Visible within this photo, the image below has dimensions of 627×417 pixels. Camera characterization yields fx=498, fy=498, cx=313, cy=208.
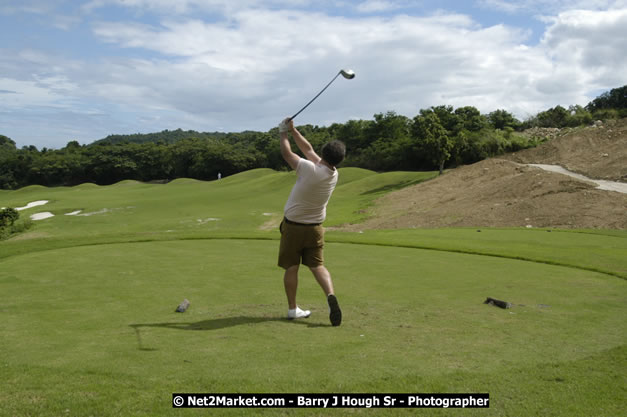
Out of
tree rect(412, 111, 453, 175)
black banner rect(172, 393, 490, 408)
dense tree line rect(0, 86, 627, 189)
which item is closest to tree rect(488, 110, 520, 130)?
dense tree line rect(0, 86, 627, 189)

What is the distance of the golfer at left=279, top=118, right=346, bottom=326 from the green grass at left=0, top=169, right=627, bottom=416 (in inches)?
18.0

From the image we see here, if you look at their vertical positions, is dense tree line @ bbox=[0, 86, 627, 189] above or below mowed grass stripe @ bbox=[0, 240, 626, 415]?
above

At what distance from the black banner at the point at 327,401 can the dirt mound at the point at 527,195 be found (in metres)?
20.2

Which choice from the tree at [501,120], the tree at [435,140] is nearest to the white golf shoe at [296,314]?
the tree at [435,140]

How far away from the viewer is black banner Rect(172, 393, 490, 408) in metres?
3.36

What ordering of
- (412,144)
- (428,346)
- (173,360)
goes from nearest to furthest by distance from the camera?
(173,360)
(428,346)
(412,144)

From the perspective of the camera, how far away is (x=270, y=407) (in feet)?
10.9

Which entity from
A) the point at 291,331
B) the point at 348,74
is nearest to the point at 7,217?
the point at 348,74

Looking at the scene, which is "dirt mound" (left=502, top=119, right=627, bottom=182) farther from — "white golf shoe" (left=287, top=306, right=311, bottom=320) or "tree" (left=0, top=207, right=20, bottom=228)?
"tree" (left=0, top=207, right=20, bottom=228)

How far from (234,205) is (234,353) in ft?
117

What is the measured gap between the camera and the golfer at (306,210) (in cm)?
579

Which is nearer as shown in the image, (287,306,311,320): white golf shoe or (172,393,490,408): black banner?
(172,393,490,408): black banner

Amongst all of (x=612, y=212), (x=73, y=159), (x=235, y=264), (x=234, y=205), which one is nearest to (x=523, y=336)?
(x=235, y=264)

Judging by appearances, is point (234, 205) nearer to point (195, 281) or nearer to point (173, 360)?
point (195, 281)
